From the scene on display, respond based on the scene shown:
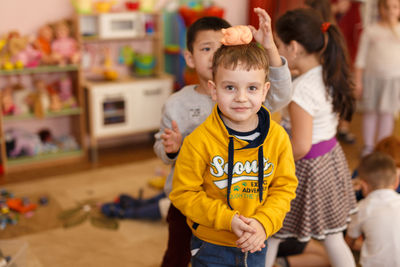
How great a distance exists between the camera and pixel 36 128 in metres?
3.78

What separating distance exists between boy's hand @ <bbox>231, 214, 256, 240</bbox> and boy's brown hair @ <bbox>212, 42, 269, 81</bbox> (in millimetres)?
420

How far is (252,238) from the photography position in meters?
1.30

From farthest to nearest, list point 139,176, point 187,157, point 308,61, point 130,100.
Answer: point 130,100 → point 139,176 → point 308,61 → point 187,157

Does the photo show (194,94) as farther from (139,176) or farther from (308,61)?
(139,176)

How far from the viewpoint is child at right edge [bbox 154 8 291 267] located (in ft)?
5.15

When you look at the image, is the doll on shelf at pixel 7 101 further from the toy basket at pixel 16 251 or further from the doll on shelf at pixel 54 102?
the toy basket at pixel 16 251

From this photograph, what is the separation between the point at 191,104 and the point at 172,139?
0.57ft

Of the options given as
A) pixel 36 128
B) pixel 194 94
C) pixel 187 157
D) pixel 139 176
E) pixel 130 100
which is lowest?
pixel 139 176

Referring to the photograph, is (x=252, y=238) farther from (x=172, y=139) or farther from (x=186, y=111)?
(x=186, y=111)

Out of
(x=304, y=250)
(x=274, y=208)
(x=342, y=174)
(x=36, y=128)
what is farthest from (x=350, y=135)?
(x=274, y=208)

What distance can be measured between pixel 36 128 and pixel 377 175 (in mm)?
2750

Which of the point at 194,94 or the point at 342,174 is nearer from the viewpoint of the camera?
the point at 194,94

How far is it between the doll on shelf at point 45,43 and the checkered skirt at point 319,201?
7.76ft

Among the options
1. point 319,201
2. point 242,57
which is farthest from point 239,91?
point 319,201
